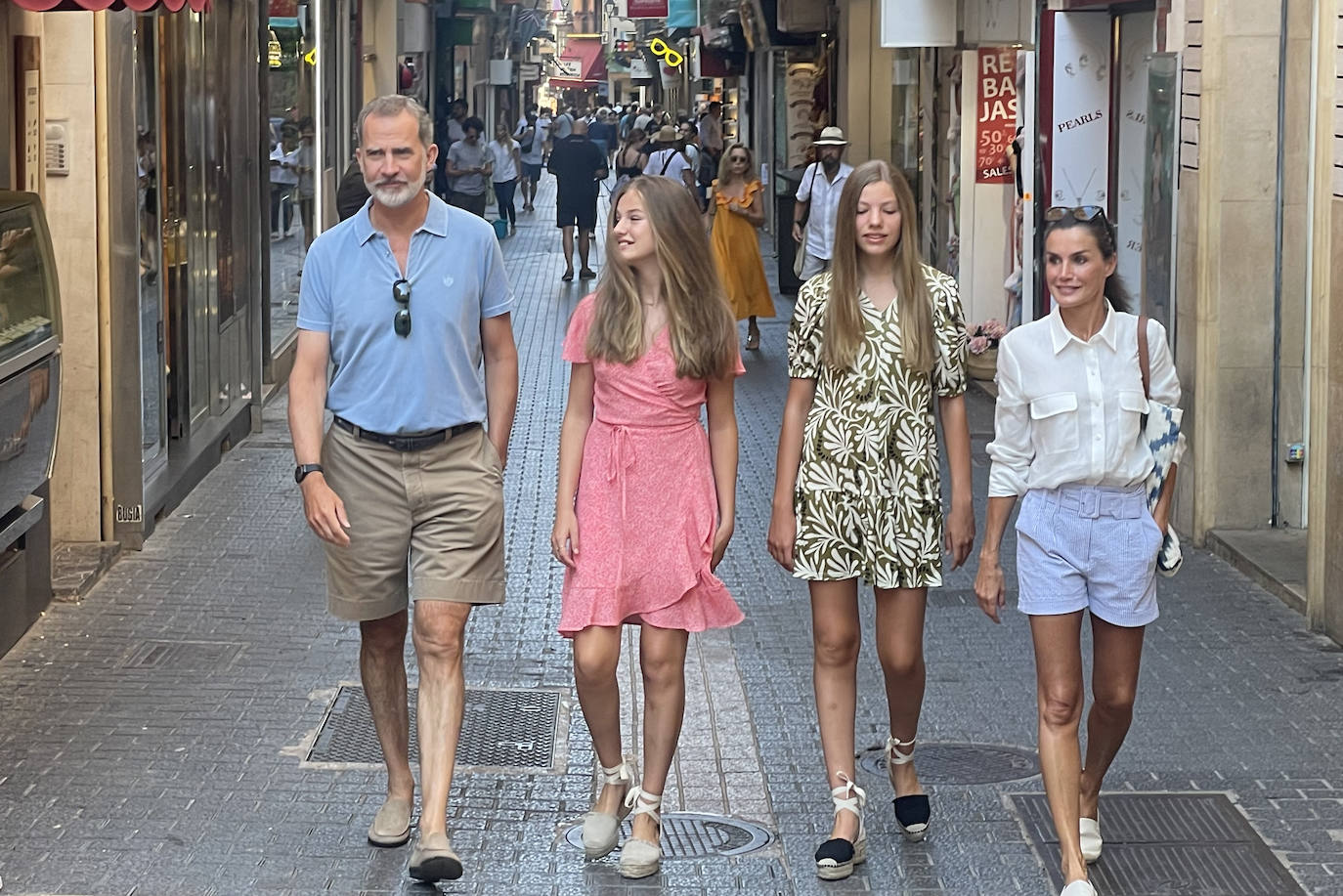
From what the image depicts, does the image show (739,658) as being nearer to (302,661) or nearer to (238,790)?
(302,661)

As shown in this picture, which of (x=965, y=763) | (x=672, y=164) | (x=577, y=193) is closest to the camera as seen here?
(x=965, y=763)

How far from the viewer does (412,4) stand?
110 ft

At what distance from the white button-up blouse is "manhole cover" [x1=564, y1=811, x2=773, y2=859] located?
4.04 ft

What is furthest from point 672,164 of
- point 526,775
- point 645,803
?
point 645,803

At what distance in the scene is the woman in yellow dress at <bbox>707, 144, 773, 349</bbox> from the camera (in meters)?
18.0

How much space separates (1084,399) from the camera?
5.15 metres

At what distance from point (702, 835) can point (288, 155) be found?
12.0m

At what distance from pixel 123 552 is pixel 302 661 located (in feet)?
7.07

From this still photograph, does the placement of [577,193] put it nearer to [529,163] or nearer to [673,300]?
[529,163]

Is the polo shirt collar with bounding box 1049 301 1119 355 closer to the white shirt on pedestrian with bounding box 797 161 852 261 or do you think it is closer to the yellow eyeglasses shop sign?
the white shirt on pedestrian with bounding box 797 161 852 261

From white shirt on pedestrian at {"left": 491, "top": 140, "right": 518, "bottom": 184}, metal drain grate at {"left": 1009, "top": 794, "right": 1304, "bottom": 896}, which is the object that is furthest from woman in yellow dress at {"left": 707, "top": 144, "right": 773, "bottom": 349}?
white shirt on pedestrian at {"left": 491, "top": 140, "right": 518, "bottom": 184}

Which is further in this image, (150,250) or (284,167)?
(284,167)

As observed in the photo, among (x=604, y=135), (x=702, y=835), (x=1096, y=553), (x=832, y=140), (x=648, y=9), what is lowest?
(x=702, y=835)

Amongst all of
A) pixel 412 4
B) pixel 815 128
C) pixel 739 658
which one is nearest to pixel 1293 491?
pixel 739 658
